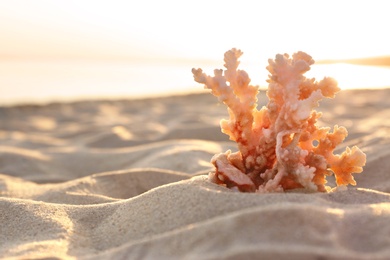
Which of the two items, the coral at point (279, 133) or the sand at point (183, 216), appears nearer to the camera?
the sand at point (183, 216)

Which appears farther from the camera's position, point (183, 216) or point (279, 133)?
point (279, 133)

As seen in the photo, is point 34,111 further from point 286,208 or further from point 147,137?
point 286,208

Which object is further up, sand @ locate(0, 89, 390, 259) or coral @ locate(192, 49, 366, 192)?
coral @ locate(192, 49, 366, 192)

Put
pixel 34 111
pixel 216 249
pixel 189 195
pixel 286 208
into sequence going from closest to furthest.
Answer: pixel 216 249, pixel 286 208, pixel 189 195, pixel 34 111

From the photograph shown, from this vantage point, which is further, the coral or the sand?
the coral

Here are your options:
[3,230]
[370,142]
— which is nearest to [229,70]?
[3,230]

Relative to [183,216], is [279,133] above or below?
above

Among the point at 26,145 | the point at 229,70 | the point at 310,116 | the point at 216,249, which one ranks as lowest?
the point at 26,145

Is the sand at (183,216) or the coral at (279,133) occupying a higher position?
the coral at (279,133)
